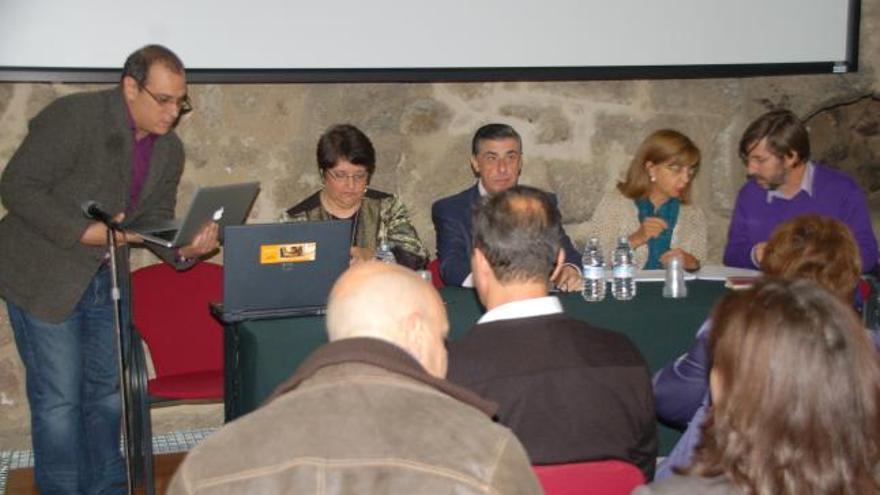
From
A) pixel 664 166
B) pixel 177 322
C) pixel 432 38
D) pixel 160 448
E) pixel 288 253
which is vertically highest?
pixel 432 38

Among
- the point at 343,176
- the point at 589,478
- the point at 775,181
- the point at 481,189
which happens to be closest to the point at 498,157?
the point at 481,189

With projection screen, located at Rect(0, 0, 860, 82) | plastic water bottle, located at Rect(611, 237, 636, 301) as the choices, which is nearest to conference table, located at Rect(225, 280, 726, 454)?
plastic water bottle, located at Rect(611, 237, 636, 301)

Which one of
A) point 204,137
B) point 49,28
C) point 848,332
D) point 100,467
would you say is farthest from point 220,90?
point 848,332

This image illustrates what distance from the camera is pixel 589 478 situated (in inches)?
83.0

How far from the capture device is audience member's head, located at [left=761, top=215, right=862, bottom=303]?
9.52 ft

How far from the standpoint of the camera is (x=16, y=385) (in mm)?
4840

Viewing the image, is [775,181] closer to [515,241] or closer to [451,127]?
[451,127]

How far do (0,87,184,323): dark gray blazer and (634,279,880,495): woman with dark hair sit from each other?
2.66 metres

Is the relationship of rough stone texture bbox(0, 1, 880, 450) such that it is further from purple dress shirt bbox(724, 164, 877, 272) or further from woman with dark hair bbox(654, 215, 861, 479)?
woman with dark hair bbox(654, 215, 861, 479)

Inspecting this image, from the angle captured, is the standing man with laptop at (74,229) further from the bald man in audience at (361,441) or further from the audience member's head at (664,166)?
the bald man in audience at (361,441)

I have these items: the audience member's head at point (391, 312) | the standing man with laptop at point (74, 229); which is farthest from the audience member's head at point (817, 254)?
the standing man with laptop at point (74, 229)

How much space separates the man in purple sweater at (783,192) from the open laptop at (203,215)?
80.0 inches

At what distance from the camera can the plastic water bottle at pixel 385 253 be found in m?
4.33

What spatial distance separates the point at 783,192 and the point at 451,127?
146 centimetres
